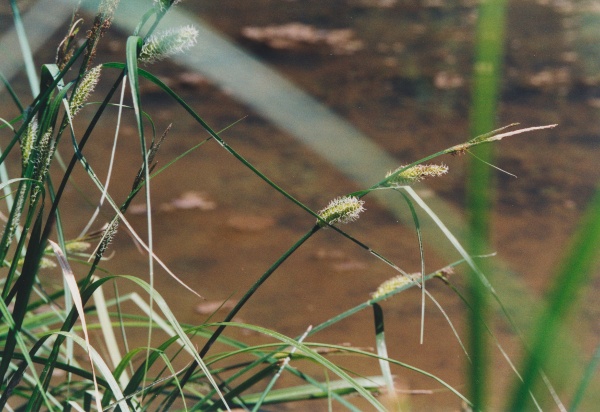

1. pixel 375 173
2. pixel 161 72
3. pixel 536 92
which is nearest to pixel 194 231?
pixel 375 173

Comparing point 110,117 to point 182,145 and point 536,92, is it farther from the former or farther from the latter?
point 536,92

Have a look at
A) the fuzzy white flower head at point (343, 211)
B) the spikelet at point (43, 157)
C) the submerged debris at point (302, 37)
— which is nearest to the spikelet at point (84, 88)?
the spikelet at point (43, 157)

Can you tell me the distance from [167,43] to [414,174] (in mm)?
251

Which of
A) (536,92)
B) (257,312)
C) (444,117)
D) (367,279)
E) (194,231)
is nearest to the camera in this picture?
(257,312)

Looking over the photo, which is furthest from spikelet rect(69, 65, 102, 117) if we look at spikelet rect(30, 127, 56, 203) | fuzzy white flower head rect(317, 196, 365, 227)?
fuzzy white flower head rect(317, 196, 365, 227)

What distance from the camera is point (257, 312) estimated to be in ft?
5.98

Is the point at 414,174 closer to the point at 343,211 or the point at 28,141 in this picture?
the point at 343,211

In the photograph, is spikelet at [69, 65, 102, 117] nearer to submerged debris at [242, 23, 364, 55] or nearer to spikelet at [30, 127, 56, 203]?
spikelet at [30, 127, 56, 203]

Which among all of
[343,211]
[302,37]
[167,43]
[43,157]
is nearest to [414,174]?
[343,211]

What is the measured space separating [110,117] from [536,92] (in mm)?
1928

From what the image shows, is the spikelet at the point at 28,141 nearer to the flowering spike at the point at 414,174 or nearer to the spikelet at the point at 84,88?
the spikelet at the point at 84,88

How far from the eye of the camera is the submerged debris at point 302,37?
3604 millimetres

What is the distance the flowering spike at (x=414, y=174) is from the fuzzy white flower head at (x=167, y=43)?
8.8 inches

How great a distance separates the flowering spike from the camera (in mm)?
617
